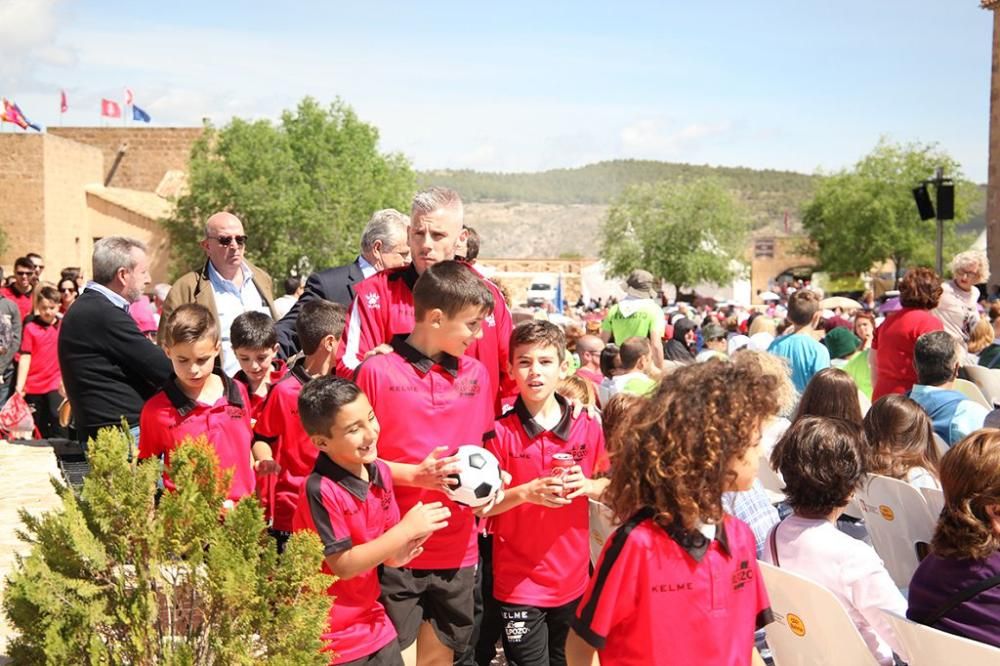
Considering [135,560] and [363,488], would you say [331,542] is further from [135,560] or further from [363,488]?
[135,560]

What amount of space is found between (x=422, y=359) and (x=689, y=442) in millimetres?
1319

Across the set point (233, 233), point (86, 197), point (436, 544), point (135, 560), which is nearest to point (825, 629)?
point (436, 544)

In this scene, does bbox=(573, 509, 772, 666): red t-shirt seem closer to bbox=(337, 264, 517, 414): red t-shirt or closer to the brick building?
bbox=(337, 264, 517, 414): red t-shirt

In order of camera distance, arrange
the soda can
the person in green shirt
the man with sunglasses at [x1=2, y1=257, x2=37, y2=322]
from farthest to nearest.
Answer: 1. the man with sunglasses at [x1=2, y1=257, x2=37, y2=322]
2. the person in green shirt
3. the soda can

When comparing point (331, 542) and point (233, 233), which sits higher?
point (233, 233)

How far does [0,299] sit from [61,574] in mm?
8482

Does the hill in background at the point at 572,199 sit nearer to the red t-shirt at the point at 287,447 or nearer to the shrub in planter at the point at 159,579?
the red t-shirt at the point at 287,447

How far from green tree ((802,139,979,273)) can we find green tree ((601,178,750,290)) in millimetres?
5288

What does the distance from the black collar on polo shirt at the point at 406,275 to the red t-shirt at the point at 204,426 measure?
41.6 inches

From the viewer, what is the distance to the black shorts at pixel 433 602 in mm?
3527

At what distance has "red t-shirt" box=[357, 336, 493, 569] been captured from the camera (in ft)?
11.5

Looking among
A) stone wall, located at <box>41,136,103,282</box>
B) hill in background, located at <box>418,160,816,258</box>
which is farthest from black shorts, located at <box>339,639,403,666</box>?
hill in background, located at <box>418,160,816,258</box>

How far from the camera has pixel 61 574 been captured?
268cm

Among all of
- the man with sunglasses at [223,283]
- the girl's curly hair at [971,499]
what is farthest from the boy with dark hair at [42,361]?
the girl's curly hair at [971,499]
